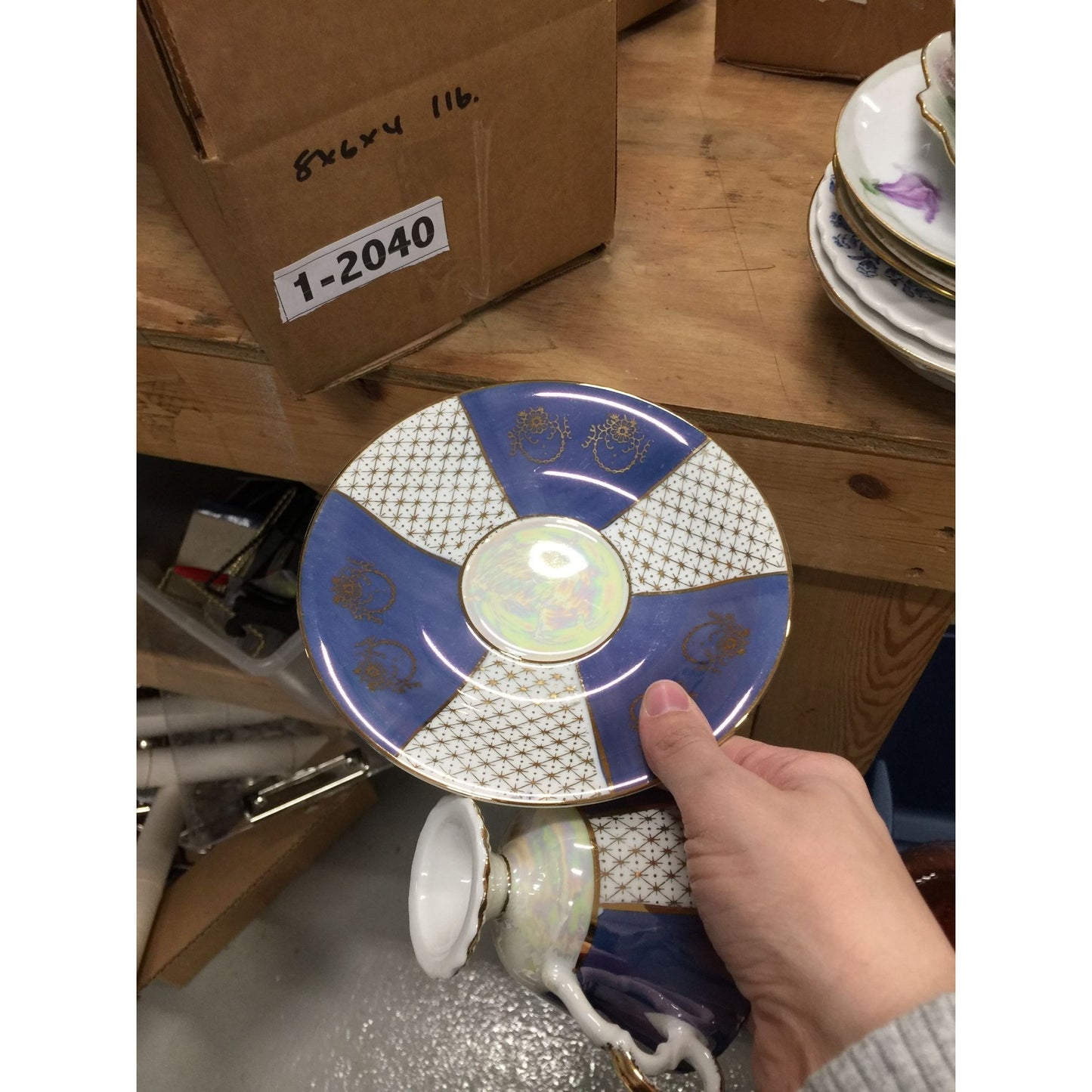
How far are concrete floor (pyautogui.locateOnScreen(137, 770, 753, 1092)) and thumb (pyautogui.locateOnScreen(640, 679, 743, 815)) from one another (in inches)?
30.0

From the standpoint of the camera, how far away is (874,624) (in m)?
0.97

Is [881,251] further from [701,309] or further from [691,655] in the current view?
[691,655]

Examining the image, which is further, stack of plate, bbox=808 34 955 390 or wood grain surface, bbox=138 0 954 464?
wood grain surface, bbox=138 0 954 464

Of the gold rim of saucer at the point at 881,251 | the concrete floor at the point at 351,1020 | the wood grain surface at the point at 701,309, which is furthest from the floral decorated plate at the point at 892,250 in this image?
the concrete floor at the point at 351,1020

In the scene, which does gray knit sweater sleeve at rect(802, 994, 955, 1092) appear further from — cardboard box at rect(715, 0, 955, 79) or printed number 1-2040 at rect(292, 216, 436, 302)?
cardboard box at rect(715, 0, 955, 79)

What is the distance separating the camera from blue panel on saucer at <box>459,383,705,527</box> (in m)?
0.73

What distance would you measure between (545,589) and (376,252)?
0.98 ft

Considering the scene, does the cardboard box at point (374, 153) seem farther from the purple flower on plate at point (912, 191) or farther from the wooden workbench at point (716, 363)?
the purple flower on plate at point (912, 191)

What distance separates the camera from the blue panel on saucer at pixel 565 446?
728mm

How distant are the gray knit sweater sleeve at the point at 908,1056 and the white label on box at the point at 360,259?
639 millimetres

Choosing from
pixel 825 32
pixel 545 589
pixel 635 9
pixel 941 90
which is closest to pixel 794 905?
pixel 545 589

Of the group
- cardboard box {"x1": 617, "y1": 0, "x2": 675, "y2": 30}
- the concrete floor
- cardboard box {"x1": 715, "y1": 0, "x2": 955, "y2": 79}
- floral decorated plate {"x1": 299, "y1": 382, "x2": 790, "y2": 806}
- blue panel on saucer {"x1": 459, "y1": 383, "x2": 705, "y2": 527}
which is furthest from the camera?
the concrete floor

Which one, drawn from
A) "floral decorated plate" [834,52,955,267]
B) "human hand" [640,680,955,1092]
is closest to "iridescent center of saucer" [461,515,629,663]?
"human hand" [640,680,955,1092]

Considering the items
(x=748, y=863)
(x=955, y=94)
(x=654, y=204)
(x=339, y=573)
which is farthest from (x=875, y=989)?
(x=654, y=204)
